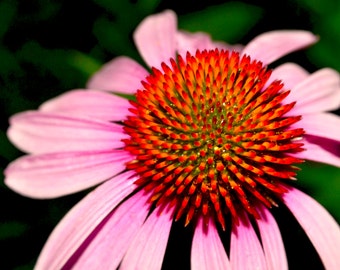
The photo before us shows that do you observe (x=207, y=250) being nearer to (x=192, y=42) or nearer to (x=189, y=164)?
(x=189, y=164)

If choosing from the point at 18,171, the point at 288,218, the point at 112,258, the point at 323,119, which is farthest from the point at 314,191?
the point at 18,171

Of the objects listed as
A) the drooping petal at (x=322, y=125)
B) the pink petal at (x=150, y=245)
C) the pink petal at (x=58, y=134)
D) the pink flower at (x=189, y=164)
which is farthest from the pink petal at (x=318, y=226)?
the pink petal at (x=58, y=134)

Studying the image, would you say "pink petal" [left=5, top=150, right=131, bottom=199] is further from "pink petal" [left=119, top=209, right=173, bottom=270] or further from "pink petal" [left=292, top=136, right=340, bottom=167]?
"pink petal" [left=292, top=136, right=340, bottom=167]

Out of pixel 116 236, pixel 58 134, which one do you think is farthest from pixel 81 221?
pixel 58 134

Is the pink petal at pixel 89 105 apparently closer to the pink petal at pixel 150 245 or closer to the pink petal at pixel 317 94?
the pink petal at pixel 150 245

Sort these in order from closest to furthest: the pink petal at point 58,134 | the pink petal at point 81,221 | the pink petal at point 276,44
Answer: the pink petal at point 81,221 < the pink petal at point 58,134 < the pink petal at point 276,44

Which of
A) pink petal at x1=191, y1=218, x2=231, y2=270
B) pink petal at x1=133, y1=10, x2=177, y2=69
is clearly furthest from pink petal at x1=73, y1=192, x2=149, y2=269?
pink petal at x1=133, y1=10, x2=177, y2=69
